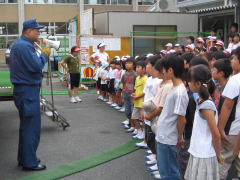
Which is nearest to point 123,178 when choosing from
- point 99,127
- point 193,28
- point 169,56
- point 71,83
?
point 169,56

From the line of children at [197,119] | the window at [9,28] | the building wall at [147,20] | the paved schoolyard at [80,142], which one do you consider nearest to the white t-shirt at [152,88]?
the line of children at [197,119]

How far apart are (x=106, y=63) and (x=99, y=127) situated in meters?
3.54

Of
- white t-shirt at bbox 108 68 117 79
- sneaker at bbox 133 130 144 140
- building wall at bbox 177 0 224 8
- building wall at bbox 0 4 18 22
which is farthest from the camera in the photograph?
building wall at bbox 0 4 18 22

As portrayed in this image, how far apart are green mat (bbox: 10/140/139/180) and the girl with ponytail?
2251mm

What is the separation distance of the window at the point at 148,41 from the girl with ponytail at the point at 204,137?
11639 millimetres

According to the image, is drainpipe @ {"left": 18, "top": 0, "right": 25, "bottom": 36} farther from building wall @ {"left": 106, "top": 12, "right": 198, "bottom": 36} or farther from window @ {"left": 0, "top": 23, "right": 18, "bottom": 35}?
building wall @ {"left": 106, "top": 12, "right": 198, "bottom": 36}

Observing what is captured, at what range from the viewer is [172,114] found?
3.79 meters

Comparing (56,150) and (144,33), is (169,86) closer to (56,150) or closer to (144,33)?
(56,150)

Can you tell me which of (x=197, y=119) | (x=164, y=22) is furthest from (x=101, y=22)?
(x=197, y=119)

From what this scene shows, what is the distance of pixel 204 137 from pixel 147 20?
1345 cm

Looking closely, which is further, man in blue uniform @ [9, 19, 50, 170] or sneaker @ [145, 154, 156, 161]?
sneaker @ [145, 154, 156, 161]

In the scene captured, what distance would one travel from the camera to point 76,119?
344 inches

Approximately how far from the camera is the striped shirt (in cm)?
366

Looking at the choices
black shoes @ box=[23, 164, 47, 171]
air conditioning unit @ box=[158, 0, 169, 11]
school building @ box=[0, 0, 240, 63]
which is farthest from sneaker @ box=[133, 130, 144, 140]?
air conditioning unit @ box=[158, 0, 169, 11]
